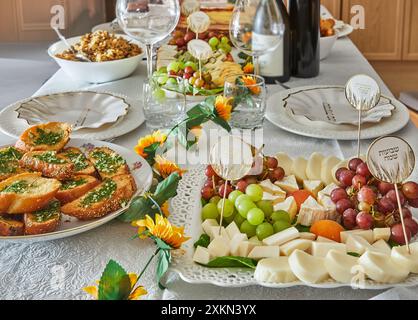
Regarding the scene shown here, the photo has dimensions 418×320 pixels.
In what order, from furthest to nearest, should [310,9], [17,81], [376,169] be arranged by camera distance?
[17,81]
[310,9]
[376,169]

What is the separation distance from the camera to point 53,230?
Result: 0.89 metres

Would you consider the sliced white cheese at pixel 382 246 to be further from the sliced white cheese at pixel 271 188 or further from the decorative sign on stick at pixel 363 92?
the decorative sign on stick at pixel 363 92

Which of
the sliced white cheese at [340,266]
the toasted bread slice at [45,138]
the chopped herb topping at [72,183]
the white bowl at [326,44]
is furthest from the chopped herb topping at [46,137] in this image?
the white bowl at [326,44]

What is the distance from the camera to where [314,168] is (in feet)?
3.43

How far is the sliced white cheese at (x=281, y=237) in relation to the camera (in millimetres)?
833

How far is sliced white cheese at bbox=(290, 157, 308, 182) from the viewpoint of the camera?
3.42 feet

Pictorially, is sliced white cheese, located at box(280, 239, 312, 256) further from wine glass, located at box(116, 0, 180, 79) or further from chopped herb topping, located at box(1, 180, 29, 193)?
wine glass, located at box(116, 0, 180, 79)

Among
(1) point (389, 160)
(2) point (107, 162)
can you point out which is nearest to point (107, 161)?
(2) point (107, 162)

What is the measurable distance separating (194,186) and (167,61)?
851 mm

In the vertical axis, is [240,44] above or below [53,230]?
above

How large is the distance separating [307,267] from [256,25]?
0.85 metres

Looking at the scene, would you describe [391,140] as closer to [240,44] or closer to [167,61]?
[240,44]

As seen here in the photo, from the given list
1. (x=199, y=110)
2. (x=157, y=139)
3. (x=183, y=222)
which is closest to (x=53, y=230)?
(x=183, y=222)

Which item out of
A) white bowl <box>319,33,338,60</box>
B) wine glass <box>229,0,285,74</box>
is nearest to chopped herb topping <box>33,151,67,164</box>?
wine glass <box>229,0,285,74</box>
